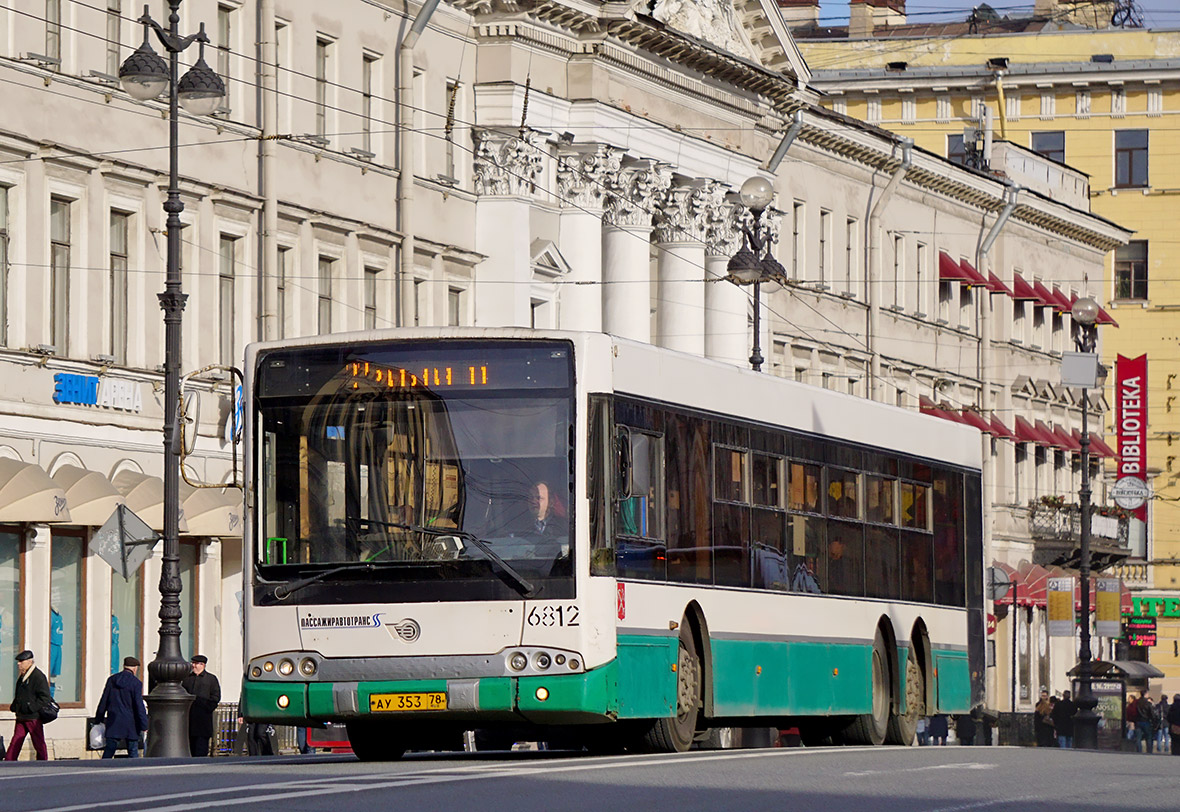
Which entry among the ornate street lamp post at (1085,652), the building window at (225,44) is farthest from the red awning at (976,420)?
the building window at (225,44)

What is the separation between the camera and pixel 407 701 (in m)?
18.5

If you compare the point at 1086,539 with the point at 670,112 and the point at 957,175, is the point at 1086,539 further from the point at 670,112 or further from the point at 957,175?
the point at 957,175

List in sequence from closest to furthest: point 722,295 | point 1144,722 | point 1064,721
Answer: point 1064,721
point 722,295
point 1144,722

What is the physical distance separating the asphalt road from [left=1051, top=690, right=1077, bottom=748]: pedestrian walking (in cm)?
3152

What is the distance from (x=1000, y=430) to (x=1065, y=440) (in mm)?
7240

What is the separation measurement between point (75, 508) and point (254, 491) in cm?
1535

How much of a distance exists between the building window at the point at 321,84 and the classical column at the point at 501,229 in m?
4.78

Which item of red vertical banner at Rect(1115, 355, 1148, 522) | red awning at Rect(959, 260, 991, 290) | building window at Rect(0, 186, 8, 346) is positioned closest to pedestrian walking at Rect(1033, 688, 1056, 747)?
red awning at Rect(959, 260, 991, 290)

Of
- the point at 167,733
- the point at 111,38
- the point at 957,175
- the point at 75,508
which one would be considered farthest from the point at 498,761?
the point at 957,175

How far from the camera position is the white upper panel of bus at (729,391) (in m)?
19.1

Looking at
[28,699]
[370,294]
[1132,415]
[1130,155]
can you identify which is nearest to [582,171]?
[370,294]

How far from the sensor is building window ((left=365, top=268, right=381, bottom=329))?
4322 centimetres

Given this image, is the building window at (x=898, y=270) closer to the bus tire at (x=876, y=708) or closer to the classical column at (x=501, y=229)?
the classical column at (x=501, y=229)

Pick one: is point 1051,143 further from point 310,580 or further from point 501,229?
point 310,580
